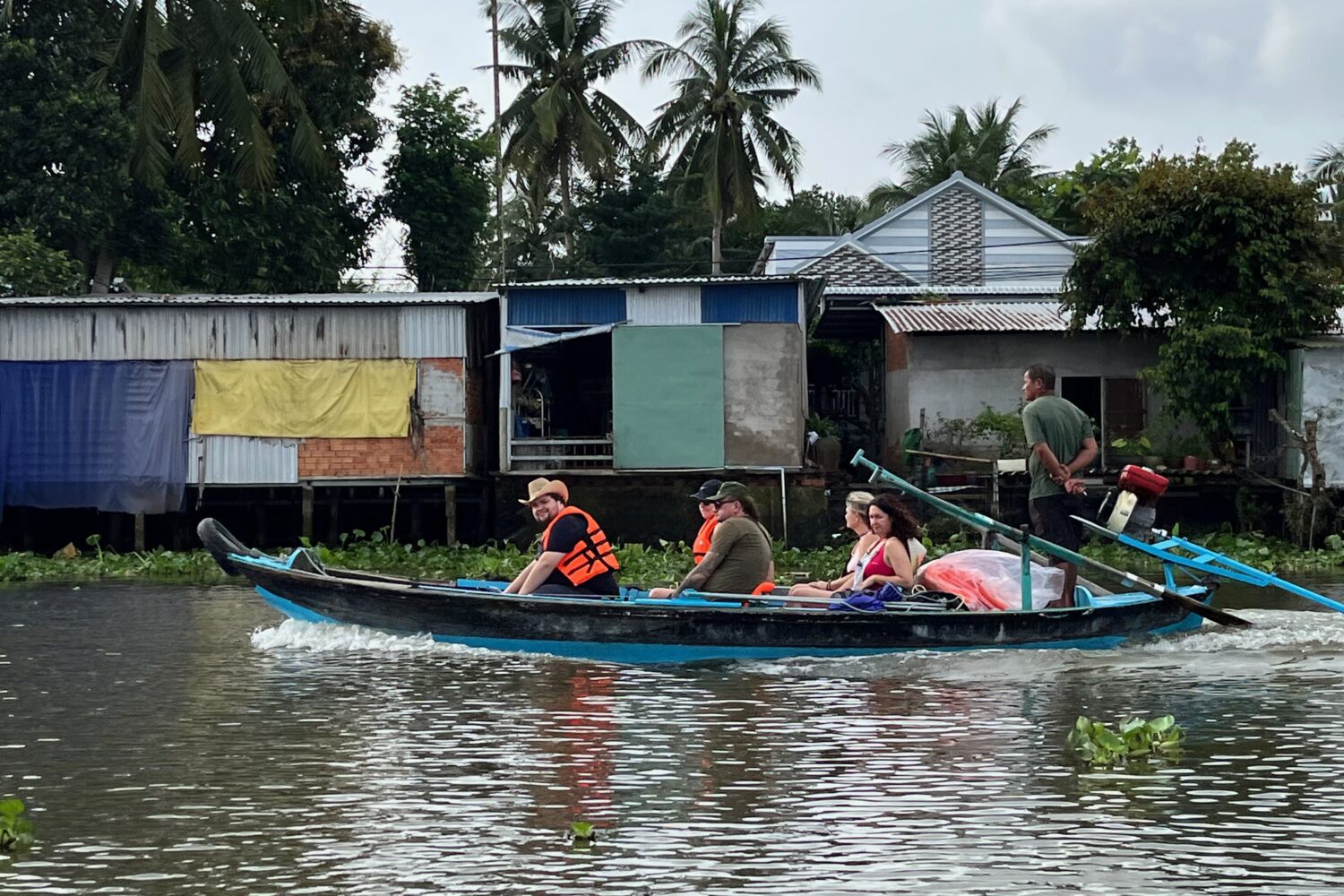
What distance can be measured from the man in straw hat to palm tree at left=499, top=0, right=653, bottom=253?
26068mm

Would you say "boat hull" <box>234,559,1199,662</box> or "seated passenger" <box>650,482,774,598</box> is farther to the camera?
"seated passenger" <box>650,482,774,598</box>

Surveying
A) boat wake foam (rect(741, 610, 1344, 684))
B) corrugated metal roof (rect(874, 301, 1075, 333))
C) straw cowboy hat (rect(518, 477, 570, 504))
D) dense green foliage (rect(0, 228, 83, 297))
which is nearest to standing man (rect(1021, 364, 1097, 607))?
boat wake foam (rect(741, 610, 1344, 684))

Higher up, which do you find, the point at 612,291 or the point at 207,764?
the point at 612,291

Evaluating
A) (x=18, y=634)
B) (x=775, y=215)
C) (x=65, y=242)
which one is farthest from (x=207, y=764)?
(x=775, y=215)

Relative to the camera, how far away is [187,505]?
24219mm

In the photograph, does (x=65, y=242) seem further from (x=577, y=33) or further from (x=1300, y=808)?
(x=1300, y=808)

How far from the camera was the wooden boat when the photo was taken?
11.3 meters

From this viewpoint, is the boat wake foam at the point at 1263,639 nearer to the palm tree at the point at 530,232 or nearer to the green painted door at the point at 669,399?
the green painted door at the point at 669,399

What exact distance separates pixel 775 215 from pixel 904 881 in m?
43.1

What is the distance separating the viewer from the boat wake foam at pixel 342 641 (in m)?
12.4

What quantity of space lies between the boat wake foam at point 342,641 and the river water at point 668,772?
1.2 inches

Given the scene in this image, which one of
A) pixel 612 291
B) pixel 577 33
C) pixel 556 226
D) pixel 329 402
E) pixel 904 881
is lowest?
pixel 904 881

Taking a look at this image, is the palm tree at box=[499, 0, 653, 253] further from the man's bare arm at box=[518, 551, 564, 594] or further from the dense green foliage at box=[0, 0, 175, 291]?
the man's bare arm at box=[518, 551, 564, 594]

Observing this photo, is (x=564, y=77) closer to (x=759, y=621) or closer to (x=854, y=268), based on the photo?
(x=854, y=268)
